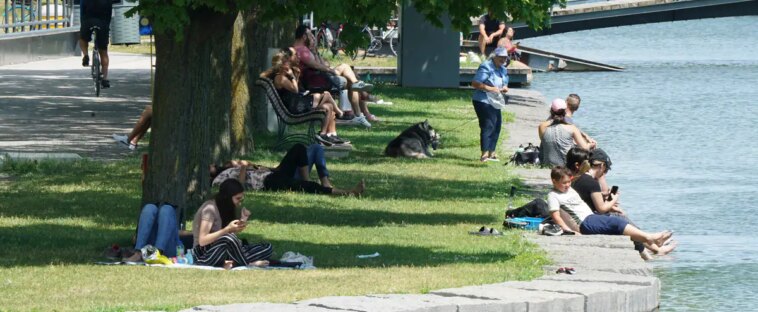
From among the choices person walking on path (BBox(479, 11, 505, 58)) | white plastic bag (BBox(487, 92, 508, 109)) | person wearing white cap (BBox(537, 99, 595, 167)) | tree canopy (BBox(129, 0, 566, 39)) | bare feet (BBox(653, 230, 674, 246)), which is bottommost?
bare feet (BBox(653, 230, 674, 246))

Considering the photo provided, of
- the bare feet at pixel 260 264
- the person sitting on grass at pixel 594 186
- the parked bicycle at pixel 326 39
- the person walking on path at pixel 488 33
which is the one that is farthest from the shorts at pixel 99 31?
the bare feet at pixel 260 264

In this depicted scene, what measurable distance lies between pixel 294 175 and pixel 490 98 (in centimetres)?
469

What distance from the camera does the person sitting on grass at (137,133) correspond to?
62.8 ft

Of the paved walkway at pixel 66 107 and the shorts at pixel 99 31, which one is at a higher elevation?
the shorts at pixel 99 31

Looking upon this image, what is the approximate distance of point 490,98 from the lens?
816 inches

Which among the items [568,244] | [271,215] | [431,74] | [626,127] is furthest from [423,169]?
[431,74]

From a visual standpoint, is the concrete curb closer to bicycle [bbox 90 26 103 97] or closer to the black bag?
the black bag

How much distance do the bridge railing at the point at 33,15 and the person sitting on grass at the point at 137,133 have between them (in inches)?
538

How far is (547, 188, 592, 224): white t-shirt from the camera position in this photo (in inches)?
563

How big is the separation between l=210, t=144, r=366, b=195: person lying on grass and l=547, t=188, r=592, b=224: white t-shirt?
8.31 feet

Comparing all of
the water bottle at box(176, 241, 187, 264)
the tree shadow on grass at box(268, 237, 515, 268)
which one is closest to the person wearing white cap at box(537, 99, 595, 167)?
the tree shadow on grass at box(268, 237, 515, 268)

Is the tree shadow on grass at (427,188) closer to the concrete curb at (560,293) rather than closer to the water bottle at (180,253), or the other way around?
the concrete curb at (560,293)

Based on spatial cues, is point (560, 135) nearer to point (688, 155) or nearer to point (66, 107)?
point (688, 155)

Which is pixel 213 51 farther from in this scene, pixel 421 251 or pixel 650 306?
pixel 650 306
